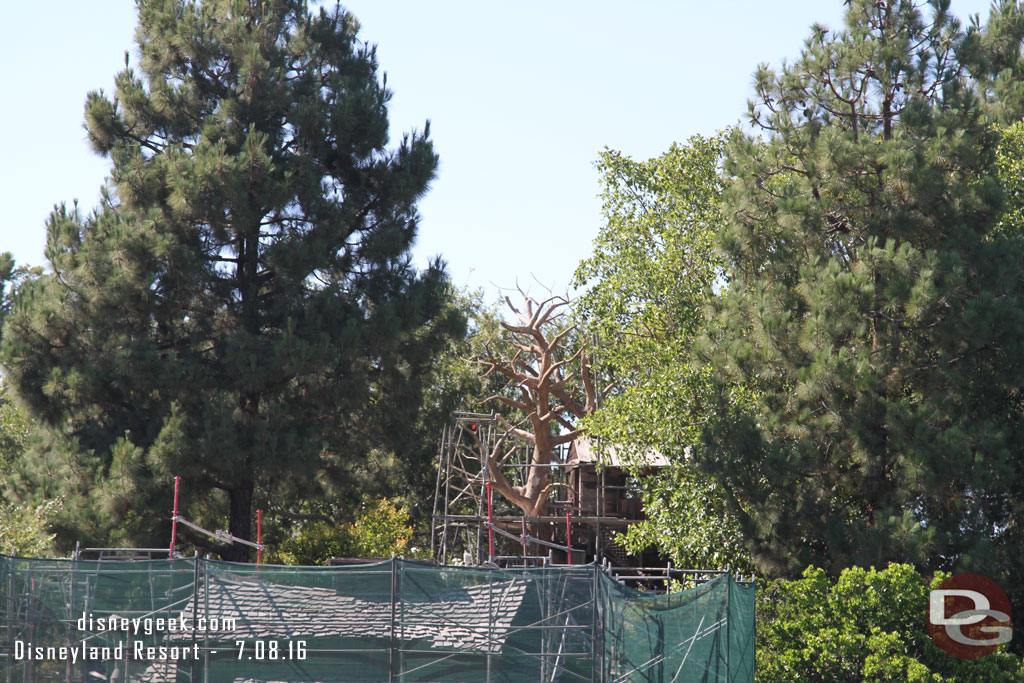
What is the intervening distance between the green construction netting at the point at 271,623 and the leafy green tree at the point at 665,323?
18.0ft

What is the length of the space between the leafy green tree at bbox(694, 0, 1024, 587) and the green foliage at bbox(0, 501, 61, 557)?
13.4 metres

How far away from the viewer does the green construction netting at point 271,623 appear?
46.2ft

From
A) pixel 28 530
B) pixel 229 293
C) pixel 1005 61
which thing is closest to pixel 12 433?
pixel 229 293

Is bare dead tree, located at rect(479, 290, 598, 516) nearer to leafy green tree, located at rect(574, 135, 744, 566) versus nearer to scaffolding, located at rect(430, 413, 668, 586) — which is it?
scaffolding, located at rect(430, 413, 668, 586)

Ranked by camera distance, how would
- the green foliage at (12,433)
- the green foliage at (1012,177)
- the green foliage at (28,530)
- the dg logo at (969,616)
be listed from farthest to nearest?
the green foliage at (12,433) → the green foliage at (28,530) → the green foliage at (1012,177) → the dg logo at (969,616)

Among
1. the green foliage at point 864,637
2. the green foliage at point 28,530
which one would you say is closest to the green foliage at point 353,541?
the green foliage at point 28,530

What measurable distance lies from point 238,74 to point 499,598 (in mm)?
18055

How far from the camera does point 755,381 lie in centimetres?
1997

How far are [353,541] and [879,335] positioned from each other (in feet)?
43.7

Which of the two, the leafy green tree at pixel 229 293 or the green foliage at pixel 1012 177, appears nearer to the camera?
the green foliage at pixel 1012 177

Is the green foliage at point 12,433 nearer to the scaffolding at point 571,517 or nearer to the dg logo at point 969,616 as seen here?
the scaffolding at point 571,517

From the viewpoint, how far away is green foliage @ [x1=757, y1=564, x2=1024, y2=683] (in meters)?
16.7

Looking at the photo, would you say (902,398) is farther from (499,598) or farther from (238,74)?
(238,74)

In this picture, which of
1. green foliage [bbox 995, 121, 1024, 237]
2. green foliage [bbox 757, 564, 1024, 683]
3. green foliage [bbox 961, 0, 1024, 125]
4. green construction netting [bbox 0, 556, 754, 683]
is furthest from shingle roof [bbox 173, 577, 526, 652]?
green foliage [bbox 961, 0, 1024, 125]
